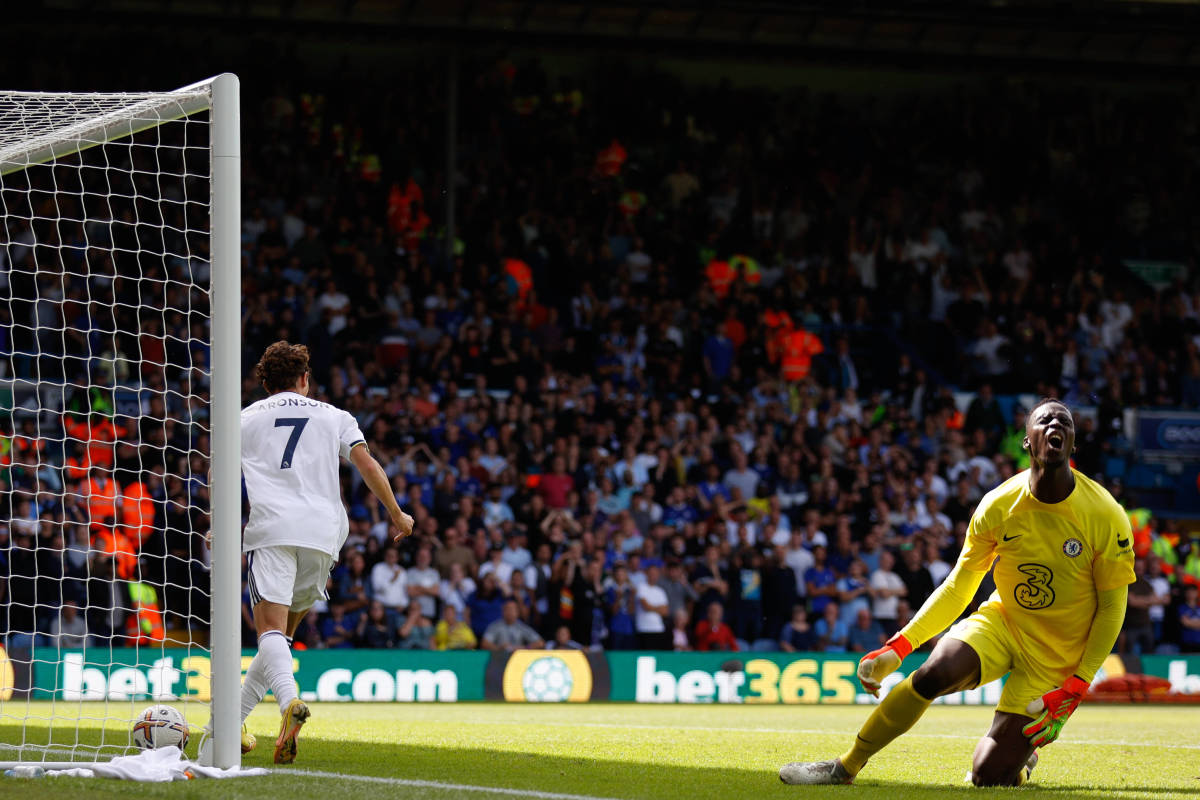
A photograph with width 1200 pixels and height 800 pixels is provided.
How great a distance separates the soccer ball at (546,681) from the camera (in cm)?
1425

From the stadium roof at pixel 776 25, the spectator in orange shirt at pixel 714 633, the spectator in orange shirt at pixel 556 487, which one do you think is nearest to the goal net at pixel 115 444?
the stadium roof at pixel 776 25

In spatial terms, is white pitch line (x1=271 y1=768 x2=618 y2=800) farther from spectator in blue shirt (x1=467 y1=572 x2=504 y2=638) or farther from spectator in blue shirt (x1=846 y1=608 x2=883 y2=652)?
spectator in blue shirt (x1=846 y1=608 x2=883 y2=652)

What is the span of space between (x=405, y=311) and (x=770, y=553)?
5614 mm

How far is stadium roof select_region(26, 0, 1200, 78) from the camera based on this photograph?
64.5 feet

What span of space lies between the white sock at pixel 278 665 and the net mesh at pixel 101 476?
1.91 m

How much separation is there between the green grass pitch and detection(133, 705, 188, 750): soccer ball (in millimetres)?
316

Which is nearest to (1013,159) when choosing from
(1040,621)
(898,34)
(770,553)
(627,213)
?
(898,34)

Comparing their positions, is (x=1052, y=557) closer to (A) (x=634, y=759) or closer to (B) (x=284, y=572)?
(A) (x=634, y=759)

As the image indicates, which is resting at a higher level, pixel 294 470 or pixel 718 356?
pixel 718 356

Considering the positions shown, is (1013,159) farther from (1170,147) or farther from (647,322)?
(647,322)

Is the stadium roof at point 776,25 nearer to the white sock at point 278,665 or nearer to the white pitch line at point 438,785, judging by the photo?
the white sock at point 278,665

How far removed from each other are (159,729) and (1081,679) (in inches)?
152

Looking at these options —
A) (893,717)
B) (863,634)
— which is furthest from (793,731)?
(863,634)

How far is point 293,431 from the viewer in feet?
21.4
